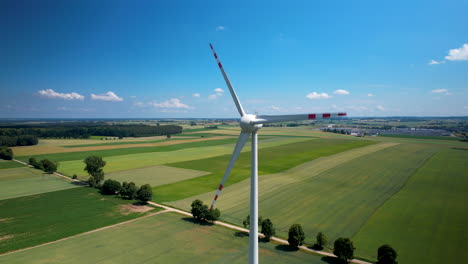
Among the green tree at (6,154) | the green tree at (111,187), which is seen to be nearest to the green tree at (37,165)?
the green tree at (6,154)

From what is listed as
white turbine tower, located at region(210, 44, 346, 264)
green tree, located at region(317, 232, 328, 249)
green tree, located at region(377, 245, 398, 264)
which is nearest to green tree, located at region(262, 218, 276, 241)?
A: green tree, located at region(317, 232, 328, 249)

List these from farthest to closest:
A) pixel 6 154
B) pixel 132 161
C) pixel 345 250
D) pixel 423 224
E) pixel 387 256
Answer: pixel 6 154 → pixel 132 161 → pixel 423 224 → pixel 345 250 → pixel 387 256

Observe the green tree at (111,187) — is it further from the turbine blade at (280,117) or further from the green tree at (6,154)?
the green tree at (6,154)

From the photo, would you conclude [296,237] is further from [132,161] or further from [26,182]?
[132,161]

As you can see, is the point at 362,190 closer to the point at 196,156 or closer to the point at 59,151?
the point at 196,156

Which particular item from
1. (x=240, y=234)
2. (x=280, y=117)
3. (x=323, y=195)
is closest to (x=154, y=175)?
(x=240, y=234)

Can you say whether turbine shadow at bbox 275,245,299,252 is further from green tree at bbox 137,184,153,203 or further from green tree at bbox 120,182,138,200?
green tree at bbox 120,182,138,200

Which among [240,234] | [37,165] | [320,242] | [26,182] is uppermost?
[37,165]
